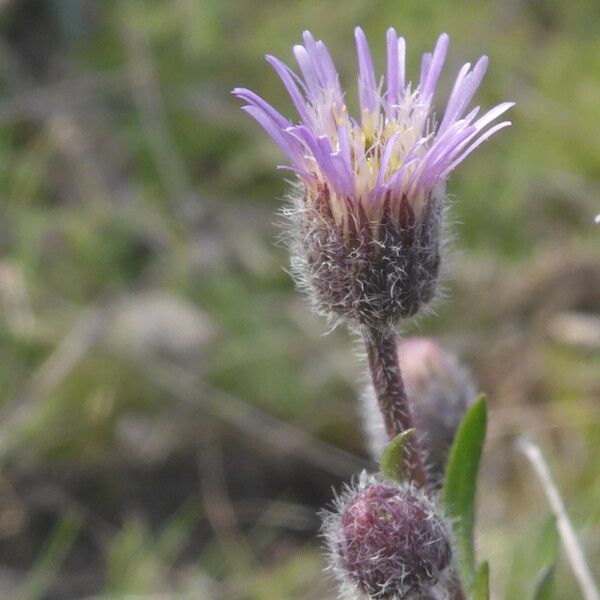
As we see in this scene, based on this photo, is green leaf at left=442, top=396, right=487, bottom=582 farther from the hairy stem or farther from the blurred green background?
the blurred green background

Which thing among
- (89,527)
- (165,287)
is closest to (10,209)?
(165,287)

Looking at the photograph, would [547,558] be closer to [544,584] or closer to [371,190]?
[544,584]

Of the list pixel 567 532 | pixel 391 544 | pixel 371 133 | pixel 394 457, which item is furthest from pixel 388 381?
pixel 567 532

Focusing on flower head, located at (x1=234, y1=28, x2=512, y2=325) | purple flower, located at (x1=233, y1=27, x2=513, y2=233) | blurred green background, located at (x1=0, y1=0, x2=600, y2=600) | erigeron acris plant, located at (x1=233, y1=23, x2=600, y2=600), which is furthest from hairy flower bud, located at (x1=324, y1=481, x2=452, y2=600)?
blurred green background, located at (x1=0, y1=0, x2=600, y2=600)

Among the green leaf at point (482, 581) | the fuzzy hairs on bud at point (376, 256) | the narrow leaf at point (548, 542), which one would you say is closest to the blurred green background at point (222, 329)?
the narrow leaf at point (548, 542)

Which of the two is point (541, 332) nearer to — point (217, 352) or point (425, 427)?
point (217, 352)

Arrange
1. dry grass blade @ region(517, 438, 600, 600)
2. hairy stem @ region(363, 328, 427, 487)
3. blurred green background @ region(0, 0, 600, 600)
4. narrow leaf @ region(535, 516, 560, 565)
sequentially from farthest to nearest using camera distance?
blurred green background @ region(0, 0, 600, 600) < dry grass blade @ region(517, 438, 600, 600) < narrow leaf @ region(535, 516, 560, 565) < hairy stem @ region(363, 328, 427, 487)
